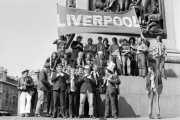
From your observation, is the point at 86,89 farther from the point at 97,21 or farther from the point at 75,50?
the point at 97,21

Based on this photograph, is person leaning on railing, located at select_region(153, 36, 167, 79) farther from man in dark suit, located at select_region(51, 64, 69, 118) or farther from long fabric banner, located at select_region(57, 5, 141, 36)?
man in dark suit, located at select_region(51, 64, 69, 118)

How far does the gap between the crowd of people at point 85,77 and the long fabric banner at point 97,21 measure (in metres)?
0.56

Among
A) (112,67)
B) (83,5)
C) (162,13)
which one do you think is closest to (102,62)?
(112,67)

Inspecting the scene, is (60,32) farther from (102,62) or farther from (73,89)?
(73,89)

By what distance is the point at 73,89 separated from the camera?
39.8 ft

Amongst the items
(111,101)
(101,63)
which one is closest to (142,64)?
(101,63)

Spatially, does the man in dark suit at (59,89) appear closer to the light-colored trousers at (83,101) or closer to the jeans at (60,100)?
the jeans at (60,100)

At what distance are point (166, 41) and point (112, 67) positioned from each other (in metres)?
6.13

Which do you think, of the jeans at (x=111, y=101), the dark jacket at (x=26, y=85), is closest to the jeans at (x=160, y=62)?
the jeans at (x=111, y=101)

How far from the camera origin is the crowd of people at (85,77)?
39.7ft

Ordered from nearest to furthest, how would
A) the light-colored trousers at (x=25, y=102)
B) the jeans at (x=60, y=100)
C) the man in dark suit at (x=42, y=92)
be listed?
1. the jeans at (x=60, y=100)
2. the man in dark suit at (x=42, y=92)
3. the light-colored trousers at (x=25, y=102)

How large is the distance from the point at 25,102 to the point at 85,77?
3.23 m

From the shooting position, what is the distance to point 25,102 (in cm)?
1363

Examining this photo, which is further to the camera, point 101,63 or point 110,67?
point 101,63
